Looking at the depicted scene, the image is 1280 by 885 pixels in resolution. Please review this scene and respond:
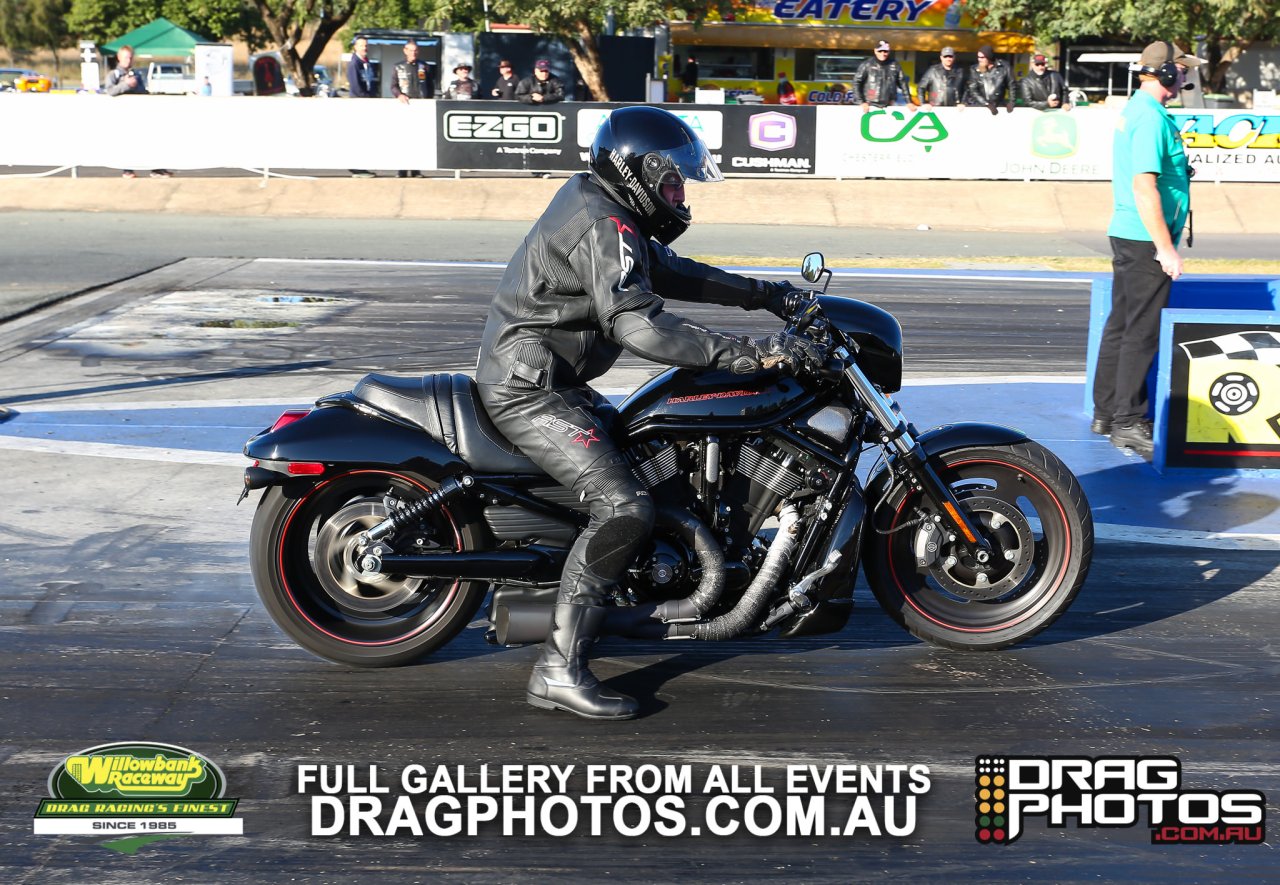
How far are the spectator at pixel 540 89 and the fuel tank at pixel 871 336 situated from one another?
1882cm

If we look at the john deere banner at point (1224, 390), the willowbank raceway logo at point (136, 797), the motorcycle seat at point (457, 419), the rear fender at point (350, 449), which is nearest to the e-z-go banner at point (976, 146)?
the john deere banner at point (1224, 390)

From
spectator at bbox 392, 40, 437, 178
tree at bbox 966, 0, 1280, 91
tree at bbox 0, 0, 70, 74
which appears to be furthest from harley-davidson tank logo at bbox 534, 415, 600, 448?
tree at bbox 0, 0, 70, 74

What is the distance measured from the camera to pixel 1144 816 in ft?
13.7

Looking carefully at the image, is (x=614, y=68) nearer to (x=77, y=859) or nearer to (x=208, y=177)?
(x=208, y=177)

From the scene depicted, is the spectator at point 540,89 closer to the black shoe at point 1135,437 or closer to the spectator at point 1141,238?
the spectator at point 1141,238

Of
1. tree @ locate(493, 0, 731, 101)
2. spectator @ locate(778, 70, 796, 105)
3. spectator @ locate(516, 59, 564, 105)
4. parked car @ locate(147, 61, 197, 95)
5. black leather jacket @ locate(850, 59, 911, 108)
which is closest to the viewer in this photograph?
black leather jacket @ locate(850, 59, 911, 108)

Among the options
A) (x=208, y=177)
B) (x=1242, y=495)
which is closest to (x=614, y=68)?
(x=208, y=177)

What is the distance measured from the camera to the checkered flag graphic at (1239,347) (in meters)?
7.74

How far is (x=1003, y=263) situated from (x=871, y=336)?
12759mm

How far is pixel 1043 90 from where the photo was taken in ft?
75.0

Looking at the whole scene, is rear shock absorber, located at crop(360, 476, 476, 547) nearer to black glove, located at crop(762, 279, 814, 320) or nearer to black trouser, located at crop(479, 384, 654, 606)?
black trouser, located at crop(479, 384, 654, 606)

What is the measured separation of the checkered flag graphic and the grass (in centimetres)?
864

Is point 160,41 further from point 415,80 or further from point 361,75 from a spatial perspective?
point 415,80

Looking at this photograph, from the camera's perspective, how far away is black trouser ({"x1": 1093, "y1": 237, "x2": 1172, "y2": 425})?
26.8 feet
